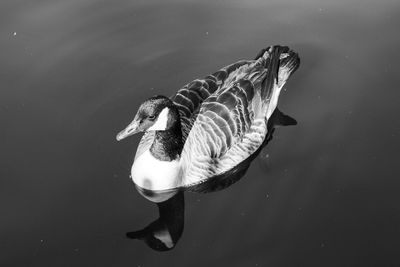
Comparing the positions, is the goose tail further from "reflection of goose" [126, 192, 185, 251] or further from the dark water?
"reflection of goose" [126, 192, 185, 251]

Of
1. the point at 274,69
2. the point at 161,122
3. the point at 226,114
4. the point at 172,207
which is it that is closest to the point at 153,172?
the point at 172,207

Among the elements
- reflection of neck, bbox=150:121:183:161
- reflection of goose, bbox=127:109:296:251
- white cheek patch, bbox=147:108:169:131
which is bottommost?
reflection of goose, bbox=127:109:296:251

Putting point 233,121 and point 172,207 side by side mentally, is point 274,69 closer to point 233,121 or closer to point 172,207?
point 233,121

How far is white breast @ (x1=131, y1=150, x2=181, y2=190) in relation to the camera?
627cm

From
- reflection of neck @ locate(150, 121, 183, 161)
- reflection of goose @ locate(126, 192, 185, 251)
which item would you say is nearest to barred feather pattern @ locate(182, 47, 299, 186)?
reflection of neck @ locate(150, 121, 183, 161)

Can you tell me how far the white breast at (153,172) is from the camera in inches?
247

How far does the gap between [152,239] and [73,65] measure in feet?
10.6

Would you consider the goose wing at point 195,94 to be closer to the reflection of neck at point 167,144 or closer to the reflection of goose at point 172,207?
the reflection of neck at point 167,144

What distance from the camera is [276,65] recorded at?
6.98 m

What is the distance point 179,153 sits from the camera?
21.0 ft

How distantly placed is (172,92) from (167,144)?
1.61 m

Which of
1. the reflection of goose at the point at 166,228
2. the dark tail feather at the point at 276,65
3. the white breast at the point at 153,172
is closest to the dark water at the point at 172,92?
the reflection of goose at the point at 166,228

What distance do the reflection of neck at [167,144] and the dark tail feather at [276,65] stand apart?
→ 133 cm

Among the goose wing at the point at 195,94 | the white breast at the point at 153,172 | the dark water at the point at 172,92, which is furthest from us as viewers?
the goose wing at the point at 195,94
